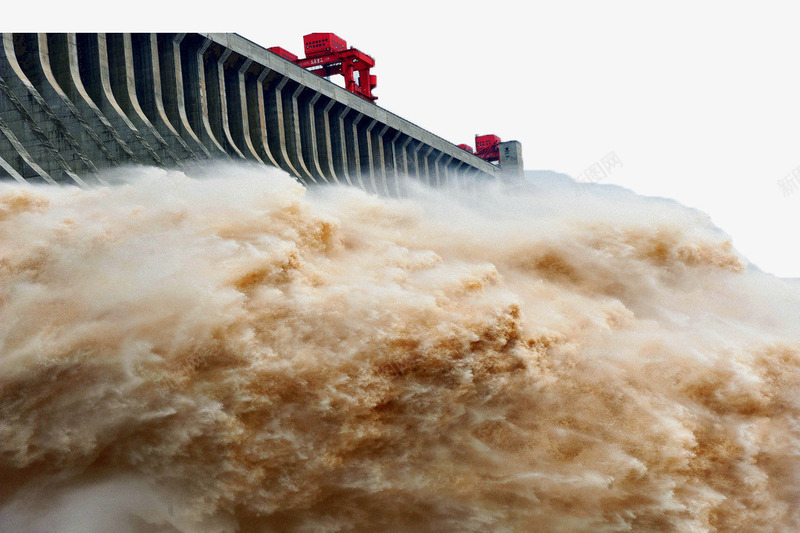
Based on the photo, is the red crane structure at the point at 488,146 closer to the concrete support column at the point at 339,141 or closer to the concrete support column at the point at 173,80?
the concrete support column at the point at 339,141

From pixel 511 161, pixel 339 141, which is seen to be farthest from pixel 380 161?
pixel 511 161

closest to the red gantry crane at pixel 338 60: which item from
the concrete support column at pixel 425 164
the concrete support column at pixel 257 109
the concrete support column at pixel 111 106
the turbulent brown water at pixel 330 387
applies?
the concrete support column at pixel 425 164

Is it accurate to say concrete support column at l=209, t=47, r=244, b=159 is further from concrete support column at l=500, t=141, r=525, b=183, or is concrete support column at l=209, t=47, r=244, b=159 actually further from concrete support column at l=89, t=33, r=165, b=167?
concrete support column at l=500, t=141, r=525, b=183

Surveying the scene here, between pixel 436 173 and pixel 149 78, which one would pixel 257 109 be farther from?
pixel 436 173

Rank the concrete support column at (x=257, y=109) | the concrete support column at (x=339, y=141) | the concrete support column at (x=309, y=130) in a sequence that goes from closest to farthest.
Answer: the concrete support column at (x=257, y=109) < the concrete support column at (x=309, y=130) < the concrete support column at (x=339, y=141)

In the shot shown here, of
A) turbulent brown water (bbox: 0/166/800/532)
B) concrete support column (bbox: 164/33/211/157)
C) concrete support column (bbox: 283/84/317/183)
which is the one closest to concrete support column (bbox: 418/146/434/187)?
concrete support column (bbox: 283/84/317/183)

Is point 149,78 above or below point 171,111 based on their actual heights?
above
